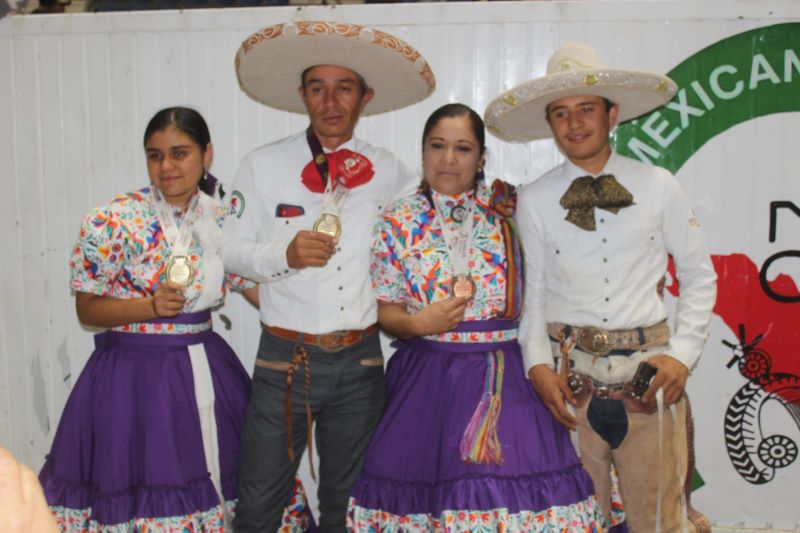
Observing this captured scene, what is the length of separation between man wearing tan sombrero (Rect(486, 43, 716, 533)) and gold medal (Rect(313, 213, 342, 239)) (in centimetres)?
66

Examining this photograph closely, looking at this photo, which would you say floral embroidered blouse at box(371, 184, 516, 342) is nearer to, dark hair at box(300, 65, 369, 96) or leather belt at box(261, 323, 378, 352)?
leather belt at box(261, 323, 378, 352)

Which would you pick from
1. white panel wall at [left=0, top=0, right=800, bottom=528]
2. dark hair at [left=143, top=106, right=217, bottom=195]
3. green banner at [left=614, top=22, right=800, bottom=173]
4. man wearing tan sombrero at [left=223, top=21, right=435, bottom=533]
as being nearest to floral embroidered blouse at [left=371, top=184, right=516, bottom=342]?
man wearing tan sombrero at [left=223, top=21, right=435, bottom=533]

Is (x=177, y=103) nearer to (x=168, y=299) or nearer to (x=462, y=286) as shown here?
(x=168, y=299)

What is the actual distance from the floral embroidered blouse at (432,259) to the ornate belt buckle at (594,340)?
0.80ft

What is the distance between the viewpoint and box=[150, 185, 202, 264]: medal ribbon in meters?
2.58

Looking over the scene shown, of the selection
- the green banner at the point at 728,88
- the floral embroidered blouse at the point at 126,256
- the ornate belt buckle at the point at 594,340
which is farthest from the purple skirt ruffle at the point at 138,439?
the green banner at the point at 728,88

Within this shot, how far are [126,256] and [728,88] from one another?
8.35 feet

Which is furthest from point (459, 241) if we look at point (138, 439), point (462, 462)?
point (138, 439)

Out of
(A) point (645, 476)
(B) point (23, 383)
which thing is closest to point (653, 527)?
(A) point (645, 476)

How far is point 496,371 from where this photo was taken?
2.49 meters

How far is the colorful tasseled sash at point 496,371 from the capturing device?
7.76 feet

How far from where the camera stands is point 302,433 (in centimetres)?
266

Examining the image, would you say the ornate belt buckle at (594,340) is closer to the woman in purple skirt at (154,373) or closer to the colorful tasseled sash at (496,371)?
the colorful tasseled sash at (496,371)

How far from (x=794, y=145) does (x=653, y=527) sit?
1.78 metres
